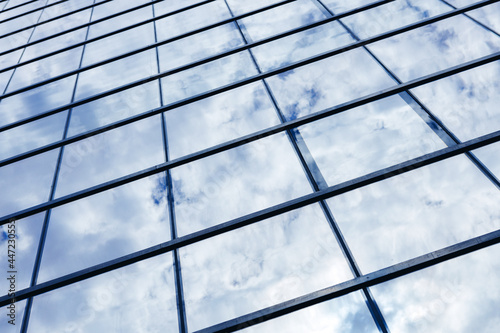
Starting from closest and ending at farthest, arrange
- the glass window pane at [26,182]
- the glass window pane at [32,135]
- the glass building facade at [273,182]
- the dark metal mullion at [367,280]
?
the dark metal mullion at [367,280] < the glass building facade at [273,182] < the glass window pane at [26,182] < the glass window pane at [32,135]

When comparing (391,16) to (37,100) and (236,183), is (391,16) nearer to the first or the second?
(236,183)

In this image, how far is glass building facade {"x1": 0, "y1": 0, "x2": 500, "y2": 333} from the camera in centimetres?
519

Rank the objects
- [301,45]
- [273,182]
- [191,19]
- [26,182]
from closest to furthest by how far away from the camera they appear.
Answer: [273,182] < [26,182] < [301,45] < [191,19]

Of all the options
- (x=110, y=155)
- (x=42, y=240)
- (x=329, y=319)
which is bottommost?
(x=329, y=319)

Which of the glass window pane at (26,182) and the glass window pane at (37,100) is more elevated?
the glass window pane at (37,100)

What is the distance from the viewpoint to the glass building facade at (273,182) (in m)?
5.19

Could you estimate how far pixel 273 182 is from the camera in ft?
21.7

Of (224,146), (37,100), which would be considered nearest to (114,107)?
(37,100)

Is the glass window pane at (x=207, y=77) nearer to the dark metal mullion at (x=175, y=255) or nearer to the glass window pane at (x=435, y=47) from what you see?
the dark metal mullion at (x=175, y=255)

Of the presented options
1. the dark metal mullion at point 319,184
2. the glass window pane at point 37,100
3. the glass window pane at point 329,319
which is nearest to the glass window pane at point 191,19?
the glass window pane at point 37,100

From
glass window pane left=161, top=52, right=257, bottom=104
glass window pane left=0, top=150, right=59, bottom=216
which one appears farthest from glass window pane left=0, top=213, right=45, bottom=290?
glass window pane left=161, top=52, right=257, bottom=104

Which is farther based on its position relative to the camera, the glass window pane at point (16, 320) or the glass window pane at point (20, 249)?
the glass window pane at point (20, 249)

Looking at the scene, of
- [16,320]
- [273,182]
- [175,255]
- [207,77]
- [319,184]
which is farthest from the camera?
[207,77]

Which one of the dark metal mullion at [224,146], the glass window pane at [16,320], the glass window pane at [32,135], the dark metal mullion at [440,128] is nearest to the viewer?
the dark metal mullion at [440,128]
